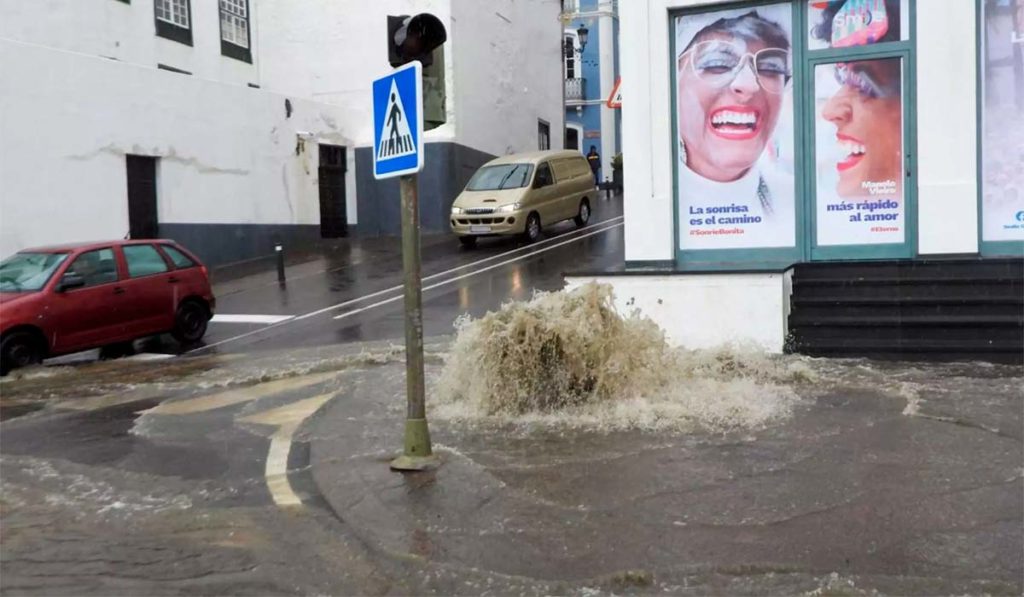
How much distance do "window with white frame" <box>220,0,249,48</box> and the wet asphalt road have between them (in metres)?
6.93

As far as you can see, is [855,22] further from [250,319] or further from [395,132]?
[250,319]

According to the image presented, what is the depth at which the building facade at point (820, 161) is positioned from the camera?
9984mm

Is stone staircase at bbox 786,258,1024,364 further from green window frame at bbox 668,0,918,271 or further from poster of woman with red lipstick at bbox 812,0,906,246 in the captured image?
poster of woman with red lipstick at bbox 812,0,906,246

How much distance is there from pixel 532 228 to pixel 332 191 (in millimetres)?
6892

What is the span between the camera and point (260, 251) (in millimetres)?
23047

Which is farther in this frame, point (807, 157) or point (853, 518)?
point (807, 157)

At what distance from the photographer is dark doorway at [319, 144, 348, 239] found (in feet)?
85.5

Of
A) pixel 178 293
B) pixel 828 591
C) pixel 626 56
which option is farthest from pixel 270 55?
pixel 828 591

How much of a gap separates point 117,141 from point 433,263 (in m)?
6.59

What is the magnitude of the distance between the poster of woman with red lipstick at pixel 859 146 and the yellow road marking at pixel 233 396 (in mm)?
5759

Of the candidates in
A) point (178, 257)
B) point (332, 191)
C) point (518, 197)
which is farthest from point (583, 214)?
point (178, 257)

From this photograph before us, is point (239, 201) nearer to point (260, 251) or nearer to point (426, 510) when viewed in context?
point (260, 251)

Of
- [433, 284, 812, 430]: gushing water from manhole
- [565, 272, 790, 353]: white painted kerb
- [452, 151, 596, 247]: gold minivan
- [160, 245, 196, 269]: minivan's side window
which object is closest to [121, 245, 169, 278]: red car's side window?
[160, 245, 196, 269]: minivan's side window

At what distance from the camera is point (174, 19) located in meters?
23.9
